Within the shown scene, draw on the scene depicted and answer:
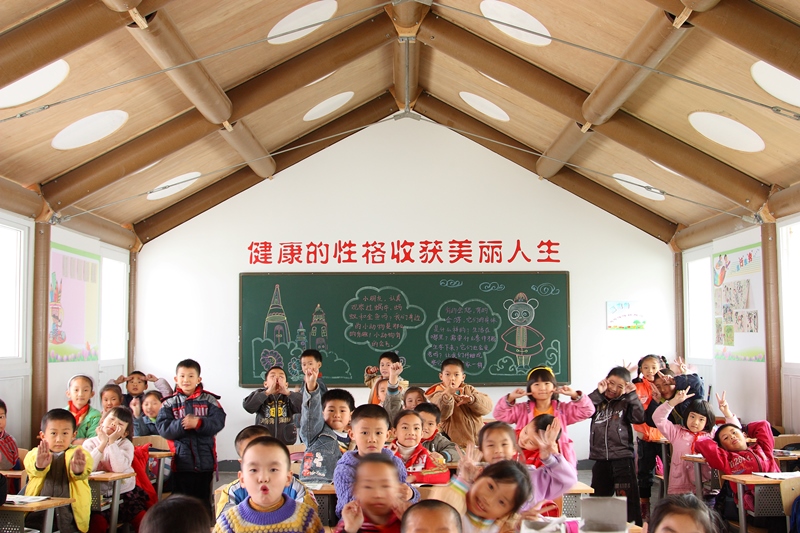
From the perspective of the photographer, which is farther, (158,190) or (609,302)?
(609,302)

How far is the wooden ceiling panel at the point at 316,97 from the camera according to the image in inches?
251

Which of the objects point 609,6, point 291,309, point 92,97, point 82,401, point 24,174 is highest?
point 609,6

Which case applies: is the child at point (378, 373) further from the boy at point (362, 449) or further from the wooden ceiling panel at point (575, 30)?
the wooden ceiling panel at point (575, 30)

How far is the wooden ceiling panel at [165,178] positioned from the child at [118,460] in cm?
231

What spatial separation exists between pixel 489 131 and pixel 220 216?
288cm

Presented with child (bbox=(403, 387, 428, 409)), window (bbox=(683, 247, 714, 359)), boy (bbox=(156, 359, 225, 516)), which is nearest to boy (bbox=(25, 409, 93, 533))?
boy (bbox=(156, 359, 225, 516))

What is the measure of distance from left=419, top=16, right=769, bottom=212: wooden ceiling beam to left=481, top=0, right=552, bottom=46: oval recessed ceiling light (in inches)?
14.7

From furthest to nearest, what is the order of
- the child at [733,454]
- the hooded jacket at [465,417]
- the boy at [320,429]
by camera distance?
the hooded jacket at [465,417], the child at [733,454], the boy at [320,429]

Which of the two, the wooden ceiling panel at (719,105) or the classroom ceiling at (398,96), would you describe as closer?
the classroom ceiling at (398,96)

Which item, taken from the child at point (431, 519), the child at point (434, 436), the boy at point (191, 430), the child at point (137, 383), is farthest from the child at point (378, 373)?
the child at point (431, 519)

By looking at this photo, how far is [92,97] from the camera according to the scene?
4.75 meters

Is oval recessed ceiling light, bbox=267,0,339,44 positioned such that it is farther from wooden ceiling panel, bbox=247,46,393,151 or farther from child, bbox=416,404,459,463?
child, bbox=416,404,459,463

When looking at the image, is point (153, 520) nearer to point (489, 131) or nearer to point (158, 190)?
point (158, 190)

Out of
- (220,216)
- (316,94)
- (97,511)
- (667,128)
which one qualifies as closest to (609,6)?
(667,128)
